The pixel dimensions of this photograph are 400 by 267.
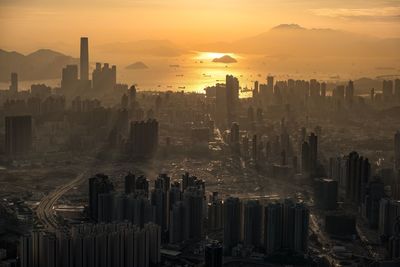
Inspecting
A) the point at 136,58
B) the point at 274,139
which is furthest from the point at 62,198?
the point at 136,58

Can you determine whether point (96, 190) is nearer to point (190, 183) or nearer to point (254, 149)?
point (190, 183)

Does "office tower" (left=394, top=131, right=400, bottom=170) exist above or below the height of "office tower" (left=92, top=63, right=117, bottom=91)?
below

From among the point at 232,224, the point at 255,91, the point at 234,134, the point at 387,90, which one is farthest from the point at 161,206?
the point at 255,91

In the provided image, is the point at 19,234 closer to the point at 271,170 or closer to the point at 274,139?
the point at 271,170

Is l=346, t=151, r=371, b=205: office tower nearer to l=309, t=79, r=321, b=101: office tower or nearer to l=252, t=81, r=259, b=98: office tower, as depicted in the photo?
l=309, t=79, r=321, b=101: office tower

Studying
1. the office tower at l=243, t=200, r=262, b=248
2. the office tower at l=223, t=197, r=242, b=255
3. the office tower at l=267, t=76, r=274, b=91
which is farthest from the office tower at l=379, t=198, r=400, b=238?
the office tower at l=267, t=76, r=274, b=91

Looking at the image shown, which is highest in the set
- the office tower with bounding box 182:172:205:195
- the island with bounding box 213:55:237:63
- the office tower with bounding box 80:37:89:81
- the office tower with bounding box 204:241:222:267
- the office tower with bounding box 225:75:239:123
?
the island with bounding box 213:55:237:63

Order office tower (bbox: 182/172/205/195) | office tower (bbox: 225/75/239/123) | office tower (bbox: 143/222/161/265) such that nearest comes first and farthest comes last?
office tower (bbox: 143/222/161/265), office tower (bbox: 182/172/205/195), office tower (bbox: 225/75/239/123)
